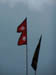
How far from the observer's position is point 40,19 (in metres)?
1.60

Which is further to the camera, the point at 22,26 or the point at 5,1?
the point at 5,1

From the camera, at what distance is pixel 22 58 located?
5.27ft

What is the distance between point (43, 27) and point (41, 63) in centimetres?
41

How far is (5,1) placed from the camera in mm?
1579

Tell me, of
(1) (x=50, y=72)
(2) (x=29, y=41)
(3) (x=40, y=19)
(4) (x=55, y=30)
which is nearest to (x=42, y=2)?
(3) (x=40, y=19)

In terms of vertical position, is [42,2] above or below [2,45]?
above

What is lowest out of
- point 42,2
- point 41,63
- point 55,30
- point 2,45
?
point 41,63

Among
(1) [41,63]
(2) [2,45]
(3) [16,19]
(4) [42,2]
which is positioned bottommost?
(1) [41,63]

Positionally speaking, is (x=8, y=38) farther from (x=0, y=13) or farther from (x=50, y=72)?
(x=50, y=72)

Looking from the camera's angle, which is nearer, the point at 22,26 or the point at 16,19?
the point at 22,26

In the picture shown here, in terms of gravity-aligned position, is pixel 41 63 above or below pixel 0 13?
below

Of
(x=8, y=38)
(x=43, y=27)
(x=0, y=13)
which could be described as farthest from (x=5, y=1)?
(x=43, y=27)

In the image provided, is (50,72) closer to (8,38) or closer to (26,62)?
(26,62)

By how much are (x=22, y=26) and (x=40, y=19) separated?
0.40m
